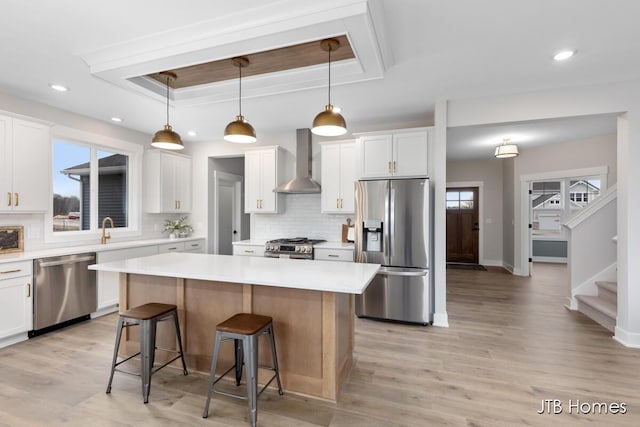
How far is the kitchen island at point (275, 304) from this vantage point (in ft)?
7.06

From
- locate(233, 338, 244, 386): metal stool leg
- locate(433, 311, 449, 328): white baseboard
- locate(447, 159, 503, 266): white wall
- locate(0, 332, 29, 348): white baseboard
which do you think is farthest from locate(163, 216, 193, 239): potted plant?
locate(447, 159, 503, 266): white wall

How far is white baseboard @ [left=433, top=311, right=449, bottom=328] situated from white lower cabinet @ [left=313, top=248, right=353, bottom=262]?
1.23 metres

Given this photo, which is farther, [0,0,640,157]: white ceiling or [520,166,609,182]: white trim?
[520,166,609,182]: white trim

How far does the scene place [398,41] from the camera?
2.40 m

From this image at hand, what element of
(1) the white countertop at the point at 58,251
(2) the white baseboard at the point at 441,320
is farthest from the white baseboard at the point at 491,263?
(1) the white countertop at the point at 58,251

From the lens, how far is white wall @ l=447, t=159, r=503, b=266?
755 centimetres

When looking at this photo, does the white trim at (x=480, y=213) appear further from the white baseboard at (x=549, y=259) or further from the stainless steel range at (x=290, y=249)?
the stainless steel range at (x=290, y=249)

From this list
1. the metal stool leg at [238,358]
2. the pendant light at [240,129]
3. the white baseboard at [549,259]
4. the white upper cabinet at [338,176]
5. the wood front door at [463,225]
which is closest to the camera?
the metal stool leg at [238,358]

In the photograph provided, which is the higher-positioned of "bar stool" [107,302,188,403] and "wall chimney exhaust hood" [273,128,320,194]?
"wall chimney exhaust hood" [273,128,320,194]

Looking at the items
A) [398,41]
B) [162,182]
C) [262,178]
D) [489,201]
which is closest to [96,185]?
A: [162,182]

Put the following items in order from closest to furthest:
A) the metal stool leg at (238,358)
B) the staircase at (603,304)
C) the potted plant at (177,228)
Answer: the metal stool leg at (238,358)
the staircase at (603,304)
the potted plant at (177,228)

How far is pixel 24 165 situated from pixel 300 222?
3459 mm

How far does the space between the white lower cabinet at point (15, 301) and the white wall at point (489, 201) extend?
8.28 meters

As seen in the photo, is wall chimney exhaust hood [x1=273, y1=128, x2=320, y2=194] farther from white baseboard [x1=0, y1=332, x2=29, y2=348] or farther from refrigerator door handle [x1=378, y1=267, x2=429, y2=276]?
white baseboard [x1=0, y1=332, x2=29, y2=348]
